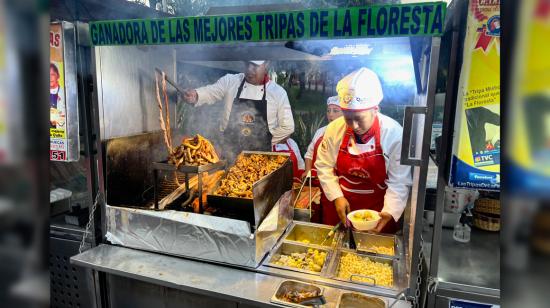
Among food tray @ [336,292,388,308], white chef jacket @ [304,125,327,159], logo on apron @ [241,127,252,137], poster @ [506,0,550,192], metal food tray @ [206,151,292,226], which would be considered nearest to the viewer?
poster @ [506,0,550,192]

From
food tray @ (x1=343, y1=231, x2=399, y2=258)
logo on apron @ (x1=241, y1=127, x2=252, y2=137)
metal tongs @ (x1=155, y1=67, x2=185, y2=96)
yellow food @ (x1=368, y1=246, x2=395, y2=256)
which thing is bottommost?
yellow food @ (x1=368, y1=246, x2=395, y2=256)

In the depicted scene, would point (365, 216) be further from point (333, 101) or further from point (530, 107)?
point (530, 107)

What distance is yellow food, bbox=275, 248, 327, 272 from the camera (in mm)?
3122

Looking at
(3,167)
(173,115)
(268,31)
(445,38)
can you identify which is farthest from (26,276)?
(173,115)

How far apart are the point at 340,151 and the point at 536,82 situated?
3647mm

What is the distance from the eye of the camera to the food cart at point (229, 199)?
243cm

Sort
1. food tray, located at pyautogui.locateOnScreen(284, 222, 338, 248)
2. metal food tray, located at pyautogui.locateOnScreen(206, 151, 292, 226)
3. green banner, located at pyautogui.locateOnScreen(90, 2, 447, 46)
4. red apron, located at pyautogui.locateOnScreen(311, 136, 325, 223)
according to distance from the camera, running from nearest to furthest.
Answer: green banner, located at pyautogui.locateOnScreen(90, 2, 447, 46) → metal food tray, located at pyautogui.locateOnScreen(206, 151, 292, 226) → food tray, located at pyautogui.locateOnScreen(284, 222, 338, 248) → red apron, located at pyautogui.locateOnScreen(311, 136, 325, 223)

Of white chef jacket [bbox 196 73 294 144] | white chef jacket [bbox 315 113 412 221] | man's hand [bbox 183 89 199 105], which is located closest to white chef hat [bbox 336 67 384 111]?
white chef jacket [bbox 315 113 412 221]

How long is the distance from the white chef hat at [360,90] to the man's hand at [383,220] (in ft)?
3.80

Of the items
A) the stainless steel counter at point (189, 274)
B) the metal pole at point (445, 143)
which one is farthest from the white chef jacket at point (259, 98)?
the metal pole at point (445, 143)

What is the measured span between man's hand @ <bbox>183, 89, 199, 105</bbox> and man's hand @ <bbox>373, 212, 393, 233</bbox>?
102 inches

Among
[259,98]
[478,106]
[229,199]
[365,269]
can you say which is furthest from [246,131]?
[478,106]

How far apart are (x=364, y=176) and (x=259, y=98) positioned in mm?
1509

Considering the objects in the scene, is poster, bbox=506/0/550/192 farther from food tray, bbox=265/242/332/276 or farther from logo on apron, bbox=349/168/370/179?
logo on apron, bbox=349/168/370/179
